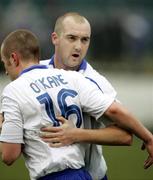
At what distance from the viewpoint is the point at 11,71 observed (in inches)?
240

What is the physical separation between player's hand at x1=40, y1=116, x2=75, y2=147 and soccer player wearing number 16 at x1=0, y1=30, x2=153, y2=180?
0.04 m

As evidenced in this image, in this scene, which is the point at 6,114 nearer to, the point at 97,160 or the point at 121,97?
the point at 97,160

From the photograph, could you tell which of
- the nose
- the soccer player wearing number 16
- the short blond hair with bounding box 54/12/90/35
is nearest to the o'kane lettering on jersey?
the soccer player wearing number 16

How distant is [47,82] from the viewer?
6.00 metres

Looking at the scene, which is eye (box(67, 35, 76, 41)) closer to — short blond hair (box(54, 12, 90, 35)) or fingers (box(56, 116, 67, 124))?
short blond hair (box(54, 12, 90, 35))

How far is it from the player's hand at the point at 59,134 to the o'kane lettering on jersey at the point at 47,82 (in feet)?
0.75

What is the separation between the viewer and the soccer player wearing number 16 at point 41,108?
19.5 ft

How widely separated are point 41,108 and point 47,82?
7.6 inches

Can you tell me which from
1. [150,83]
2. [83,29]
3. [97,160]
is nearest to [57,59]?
[83,29]

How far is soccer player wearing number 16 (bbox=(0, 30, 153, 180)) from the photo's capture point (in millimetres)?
5945

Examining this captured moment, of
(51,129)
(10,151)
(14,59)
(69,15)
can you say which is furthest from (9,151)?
(69,15)

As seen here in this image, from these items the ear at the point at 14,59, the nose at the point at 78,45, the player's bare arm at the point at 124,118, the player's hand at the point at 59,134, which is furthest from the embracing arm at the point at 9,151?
the nose at the point at 78,45

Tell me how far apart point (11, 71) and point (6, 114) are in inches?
13.4

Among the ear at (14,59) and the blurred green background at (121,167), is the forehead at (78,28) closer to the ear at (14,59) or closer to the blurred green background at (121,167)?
the ear at (14,59)
